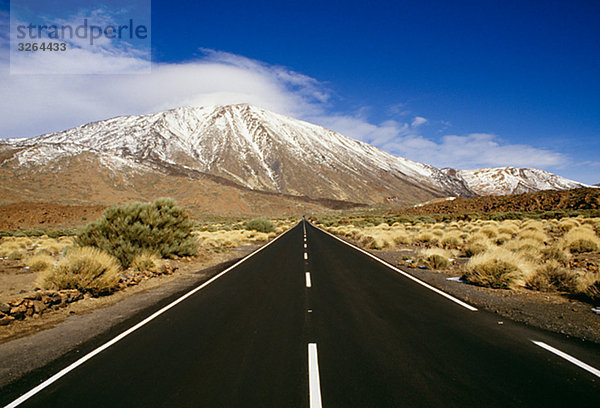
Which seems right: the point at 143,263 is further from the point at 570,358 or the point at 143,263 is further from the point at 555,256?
the point at 555,256

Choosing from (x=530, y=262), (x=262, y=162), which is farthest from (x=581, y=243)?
(x=262, y=162)

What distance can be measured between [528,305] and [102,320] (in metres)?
9.47

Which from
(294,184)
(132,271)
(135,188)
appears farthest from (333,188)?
A: (132,271)

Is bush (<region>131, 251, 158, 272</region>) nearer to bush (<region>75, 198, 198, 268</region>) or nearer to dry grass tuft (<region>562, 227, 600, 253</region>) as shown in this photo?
bush (<region>75, 198, 198, 268</region>)

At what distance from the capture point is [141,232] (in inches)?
548

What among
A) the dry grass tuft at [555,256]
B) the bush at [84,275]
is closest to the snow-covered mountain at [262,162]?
the bush at [84,275]

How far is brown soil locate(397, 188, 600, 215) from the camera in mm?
35312

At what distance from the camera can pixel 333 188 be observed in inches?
6122

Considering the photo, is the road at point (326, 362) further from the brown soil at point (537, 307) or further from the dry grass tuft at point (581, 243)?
the dry grass tuft at point (581, 243)

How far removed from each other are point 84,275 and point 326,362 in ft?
26.2

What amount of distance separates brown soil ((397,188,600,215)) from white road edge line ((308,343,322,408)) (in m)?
41.2

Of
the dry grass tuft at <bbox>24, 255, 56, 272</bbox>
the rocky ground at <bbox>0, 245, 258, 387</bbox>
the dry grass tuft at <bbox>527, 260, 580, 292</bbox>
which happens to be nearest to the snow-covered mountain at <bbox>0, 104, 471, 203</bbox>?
the dry grass tuft at <bbox>24, 255, 56, 272</bbox>

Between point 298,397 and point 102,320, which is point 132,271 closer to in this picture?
point 102,320

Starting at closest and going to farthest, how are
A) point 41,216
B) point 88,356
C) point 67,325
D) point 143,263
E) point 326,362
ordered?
→ point 326,362 < point 88,356 < point 67,325 < point 143,263 < point 41,216
